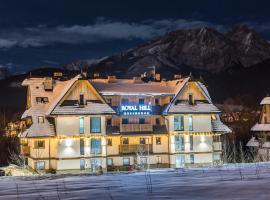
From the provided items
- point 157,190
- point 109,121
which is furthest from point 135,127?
point 157,190

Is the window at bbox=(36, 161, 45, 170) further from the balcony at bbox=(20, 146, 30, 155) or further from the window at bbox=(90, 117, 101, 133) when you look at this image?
the window at bbox=(90, 117, 101, 133)

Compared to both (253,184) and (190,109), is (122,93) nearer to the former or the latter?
(190,109)

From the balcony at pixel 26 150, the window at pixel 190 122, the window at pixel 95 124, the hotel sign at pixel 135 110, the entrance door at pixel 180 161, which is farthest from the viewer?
the window at pixel 190 122

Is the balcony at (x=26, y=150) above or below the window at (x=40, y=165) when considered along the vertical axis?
above

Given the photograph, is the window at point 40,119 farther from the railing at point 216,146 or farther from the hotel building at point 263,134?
the hotel building at point 263,134

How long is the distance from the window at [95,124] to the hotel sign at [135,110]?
138 inches

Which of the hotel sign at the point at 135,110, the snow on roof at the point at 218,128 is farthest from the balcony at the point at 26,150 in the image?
the snow on roof at the point at 218,128

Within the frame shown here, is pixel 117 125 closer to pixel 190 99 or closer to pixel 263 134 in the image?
pixel 190 99

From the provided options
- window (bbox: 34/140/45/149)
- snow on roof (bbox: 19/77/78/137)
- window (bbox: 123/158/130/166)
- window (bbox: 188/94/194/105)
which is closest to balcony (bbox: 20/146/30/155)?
snow on roof (bbox: 19/77/78/137)

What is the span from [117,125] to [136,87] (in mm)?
5846

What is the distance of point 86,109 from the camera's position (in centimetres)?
5759

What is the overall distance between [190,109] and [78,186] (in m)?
39.1

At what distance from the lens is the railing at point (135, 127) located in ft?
200

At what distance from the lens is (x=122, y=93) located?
61688mm
